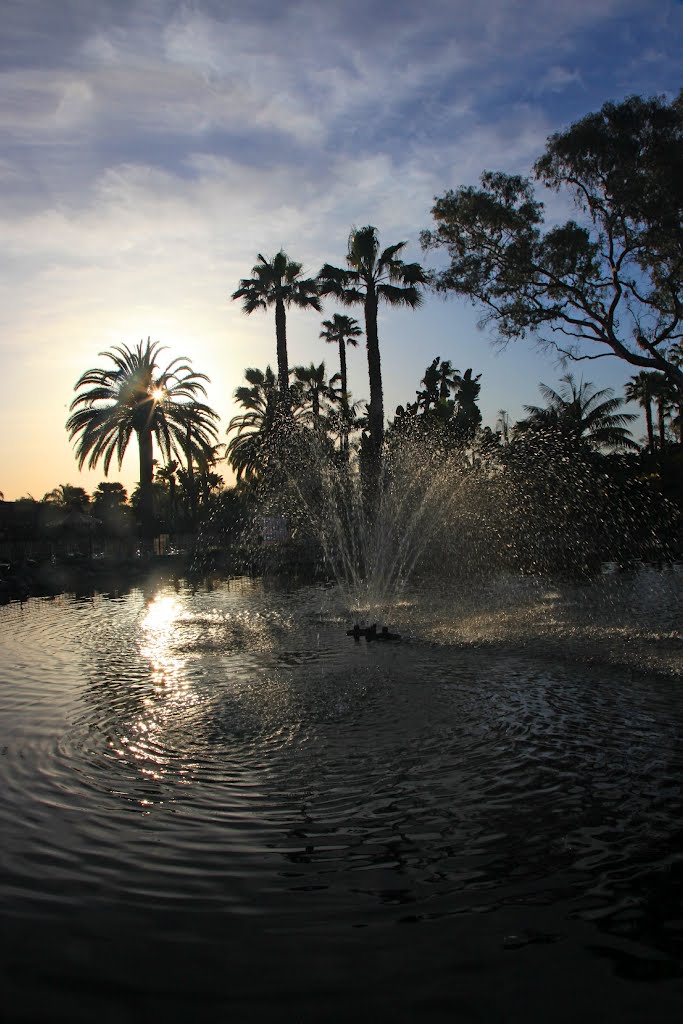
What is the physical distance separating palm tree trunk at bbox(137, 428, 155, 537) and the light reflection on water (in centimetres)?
2913

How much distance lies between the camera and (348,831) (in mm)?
4543

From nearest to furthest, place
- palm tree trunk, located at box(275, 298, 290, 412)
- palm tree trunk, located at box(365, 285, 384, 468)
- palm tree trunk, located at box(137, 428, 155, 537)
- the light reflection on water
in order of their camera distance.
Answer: the light reflection on water, palm tree trunk, located at box(365, 285, 384, 468), palm tree trunk, located at box(275, 298, 290, 412), palm tree trunk, located at box(137, 428, 155, 537)

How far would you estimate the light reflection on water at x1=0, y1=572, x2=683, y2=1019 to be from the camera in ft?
12.0

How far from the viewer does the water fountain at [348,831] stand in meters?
3.10

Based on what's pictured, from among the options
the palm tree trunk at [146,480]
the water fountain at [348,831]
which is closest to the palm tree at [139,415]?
the palm tree trunk at [146,480]

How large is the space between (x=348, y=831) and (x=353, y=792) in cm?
60

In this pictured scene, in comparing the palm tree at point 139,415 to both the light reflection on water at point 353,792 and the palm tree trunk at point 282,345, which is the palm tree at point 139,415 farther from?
the light reflection on water at point 353,792

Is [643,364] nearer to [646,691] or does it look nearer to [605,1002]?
[646,691]

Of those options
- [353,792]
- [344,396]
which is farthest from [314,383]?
[353,792]

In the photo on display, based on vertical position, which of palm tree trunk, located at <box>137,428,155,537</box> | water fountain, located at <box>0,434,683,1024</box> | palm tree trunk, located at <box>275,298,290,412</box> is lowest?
water fountain, located at <box>0,434,683,1024</box>

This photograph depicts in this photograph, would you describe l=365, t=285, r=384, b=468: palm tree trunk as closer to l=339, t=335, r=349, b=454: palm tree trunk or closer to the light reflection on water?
l=339, t=335, r=349, b=454: palm tree trunk

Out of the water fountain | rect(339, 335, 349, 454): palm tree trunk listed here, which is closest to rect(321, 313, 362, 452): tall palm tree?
rect(339, 335, 349, 454): palm tree trunk

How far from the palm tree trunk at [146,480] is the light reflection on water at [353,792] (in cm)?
2913

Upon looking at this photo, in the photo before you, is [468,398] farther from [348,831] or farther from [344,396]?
[348,831]
